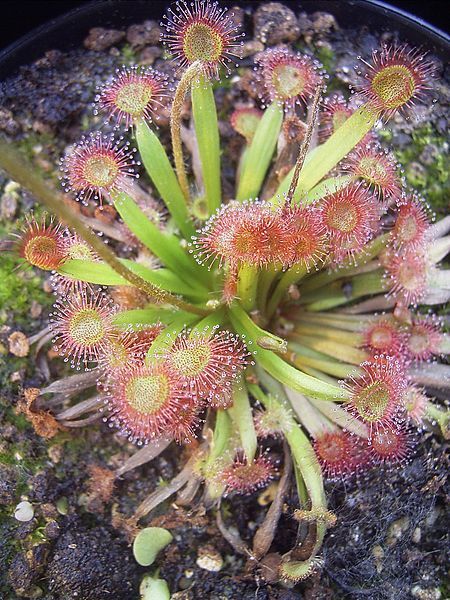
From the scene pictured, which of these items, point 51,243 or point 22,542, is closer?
point 51,243

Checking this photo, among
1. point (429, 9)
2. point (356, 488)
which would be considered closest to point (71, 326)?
point (356, 488)

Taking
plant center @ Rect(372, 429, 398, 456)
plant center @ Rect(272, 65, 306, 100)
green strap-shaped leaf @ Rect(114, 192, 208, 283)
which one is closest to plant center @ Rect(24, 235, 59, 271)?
green strap-shaped leaf @ Rect(114, 192, 208, 283)

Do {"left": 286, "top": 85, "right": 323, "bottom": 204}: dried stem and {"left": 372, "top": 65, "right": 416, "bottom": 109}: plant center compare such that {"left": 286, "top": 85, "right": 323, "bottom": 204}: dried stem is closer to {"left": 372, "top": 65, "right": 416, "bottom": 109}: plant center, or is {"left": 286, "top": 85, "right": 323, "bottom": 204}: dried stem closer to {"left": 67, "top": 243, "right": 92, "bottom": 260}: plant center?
{"left": 372, "top": 65, "right": 416, "bottom": 109}: plant center

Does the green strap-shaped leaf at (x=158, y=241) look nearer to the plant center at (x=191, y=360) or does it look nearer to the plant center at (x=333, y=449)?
the plant center at (x=191, y=360)

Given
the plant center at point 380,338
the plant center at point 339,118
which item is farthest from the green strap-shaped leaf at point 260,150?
the plant center at point 380,338

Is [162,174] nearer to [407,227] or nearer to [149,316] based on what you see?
[149,316]

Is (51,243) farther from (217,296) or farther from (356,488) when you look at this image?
(356,488)

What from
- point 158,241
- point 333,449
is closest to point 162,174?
point 158,241
